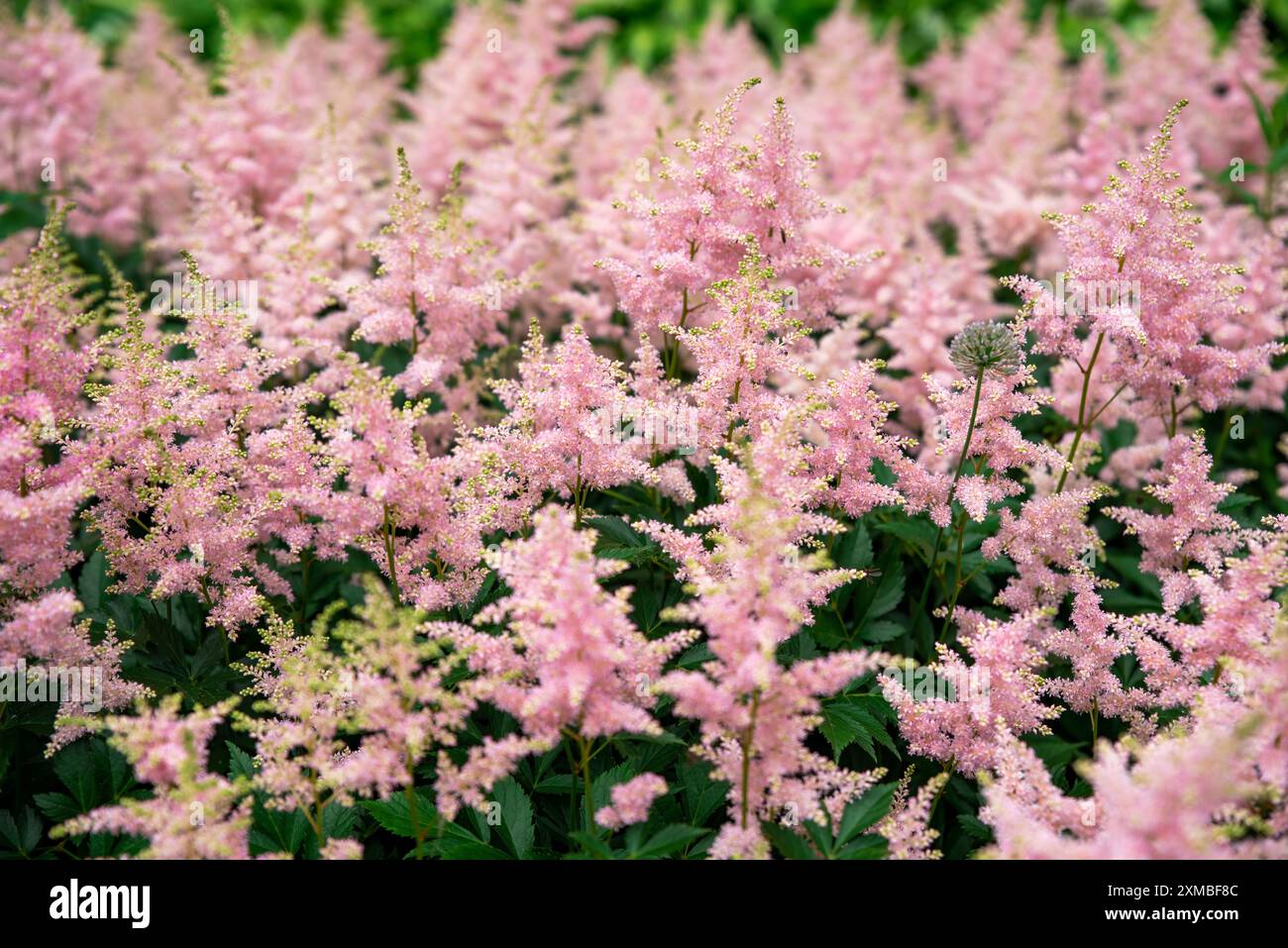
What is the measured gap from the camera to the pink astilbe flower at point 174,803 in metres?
2.59

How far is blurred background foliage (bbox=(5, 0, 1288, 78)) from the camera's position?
438 inches

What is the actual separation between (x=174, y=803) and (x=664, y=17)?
11.5 metres

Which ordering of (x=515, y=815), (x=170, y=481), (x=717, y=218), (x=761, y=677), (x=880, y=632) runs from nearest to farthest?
(x=761, y=677) → (x=515, y=815) → (x=170, y=481) → (x=880, y=632) → (x=717, y=218)

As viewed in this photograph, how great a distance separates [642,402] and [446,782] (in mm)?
1585

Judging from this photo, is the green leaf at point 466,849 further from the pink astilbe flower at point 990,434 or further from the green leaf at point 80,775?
the pink astilbe flower at point 990,434

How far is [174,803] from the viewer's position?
2750 mm

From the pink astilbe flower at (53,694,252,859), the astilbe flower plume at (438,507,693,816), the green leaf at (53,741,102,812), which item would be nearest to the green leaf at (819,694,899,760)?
the astilbe flower plume at (438,507,693,816)

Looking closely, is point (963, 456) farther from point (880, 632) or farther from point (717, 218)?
point (717, 218)

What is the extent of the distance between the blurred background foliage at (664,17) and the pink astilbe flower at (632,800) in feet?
30.7

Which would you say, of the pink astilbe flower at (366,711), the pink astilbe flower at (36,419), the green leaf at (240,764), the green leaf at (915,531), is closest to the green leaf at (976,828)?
the green leaf at (915,531)

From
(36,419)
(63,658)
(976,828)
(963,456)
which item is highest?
(36,419)

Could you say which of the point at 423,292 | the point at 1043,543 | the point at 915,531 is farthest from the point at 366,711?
the point at 1043,543

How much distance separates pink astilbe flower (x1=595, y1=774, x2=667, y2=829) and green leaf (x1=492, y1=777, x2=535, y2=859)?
356 mm

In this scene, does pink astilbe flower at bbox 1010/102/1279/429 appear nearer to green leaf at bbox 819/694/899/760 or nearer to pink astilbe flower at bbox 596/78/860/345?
pink astilbe flower at bbox 596/78/860/345
